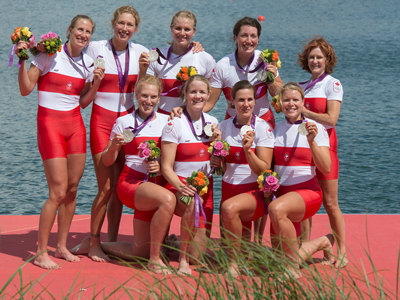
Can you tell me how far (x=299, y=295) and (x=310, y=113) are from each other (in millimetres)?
2024

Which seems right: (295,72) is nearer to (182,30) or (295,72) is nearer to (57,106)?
(182,30)

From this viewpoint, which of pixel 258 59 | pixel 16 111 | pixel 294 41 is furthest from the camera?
pixel 294 41

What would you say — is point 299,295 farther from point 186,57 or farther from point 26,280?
point 186,57

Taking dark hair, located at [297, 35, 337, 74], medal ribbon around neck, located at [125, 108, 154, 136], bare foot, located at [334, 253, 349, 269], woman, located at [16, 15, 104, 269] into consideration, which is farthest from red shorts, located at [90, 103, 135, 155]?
bare foot, located at [334, 253, 349, 269]

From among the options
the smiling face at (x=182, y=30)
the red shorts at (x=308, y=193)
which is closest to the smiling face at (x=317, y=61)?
the red shorts at (x=308, y=193)

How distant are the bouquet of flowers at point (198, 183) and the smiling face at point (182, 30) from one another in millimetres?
1347

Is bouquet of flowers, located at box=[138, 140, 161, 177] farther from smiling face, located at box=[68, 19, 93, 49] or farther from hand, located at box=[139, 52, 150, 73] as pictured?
smiling face, located at box=[68, 19, 93, 49]

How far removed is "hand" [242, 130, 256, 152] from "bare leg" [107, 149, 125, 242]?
4.13 feet

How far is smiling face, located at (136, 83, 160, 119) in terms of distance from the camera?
4.62 metres

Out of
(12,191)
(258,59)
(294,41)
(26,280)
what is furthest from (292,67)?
(26,280)

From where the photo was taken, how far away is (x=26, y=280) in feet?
13.7

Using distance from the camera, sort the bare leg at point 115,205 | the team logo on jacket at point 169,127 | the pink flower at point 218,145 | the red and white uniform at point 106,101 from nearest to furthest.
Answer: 1. the pink flower at point 218,145
2. the team logo on jacket at point 169,127
3. the red and white uniform at point 106,101
4. the bare leg at point 115,205

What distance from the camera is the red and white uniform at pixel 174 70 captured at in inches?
198

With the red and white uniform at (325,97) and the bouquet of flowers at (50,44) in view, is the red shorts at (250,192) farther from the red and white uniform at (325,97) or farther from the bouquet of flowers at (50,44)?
the bouquet of flowers at (50,44)
